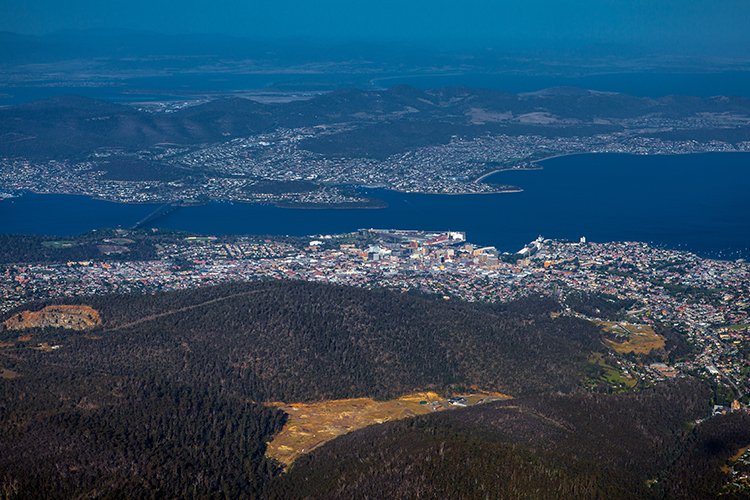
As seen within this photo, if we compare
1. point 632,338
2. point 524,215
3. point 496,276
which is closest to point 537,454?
point 632,338

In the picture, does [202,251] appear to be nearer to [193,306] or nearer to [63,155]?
[193,306]

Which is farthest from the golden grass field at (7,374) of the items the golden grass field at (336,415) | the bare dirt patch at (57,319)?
the golden grass field at (336,415)

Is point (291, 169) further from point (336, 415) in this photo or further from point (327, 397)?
point (336, 415)

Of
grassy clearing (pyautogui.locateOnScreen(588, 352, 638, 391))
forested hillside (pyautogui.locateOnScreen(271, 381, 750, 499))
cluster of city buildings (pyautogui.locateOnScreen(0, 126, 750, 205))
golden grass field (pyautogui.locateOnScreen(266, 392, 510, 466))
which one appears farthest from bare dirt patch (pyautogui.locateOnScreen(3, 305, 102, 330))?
cluster of city buildings (pyautogui.locateOnScreen(0, 126, 750, 205))

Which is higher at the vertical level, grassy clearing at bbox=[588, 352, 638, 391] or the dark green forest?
the dark green forest

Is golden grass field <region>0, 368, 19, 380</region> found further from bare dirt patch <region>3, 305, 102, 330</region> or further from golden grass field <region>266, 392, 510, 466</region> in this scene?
golden grass field <region>266, 392, 510, 466</region>

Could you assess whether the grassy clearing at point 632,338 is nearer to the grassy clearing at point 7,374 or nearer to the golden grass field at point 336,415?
the golden grass field at point 336,415
